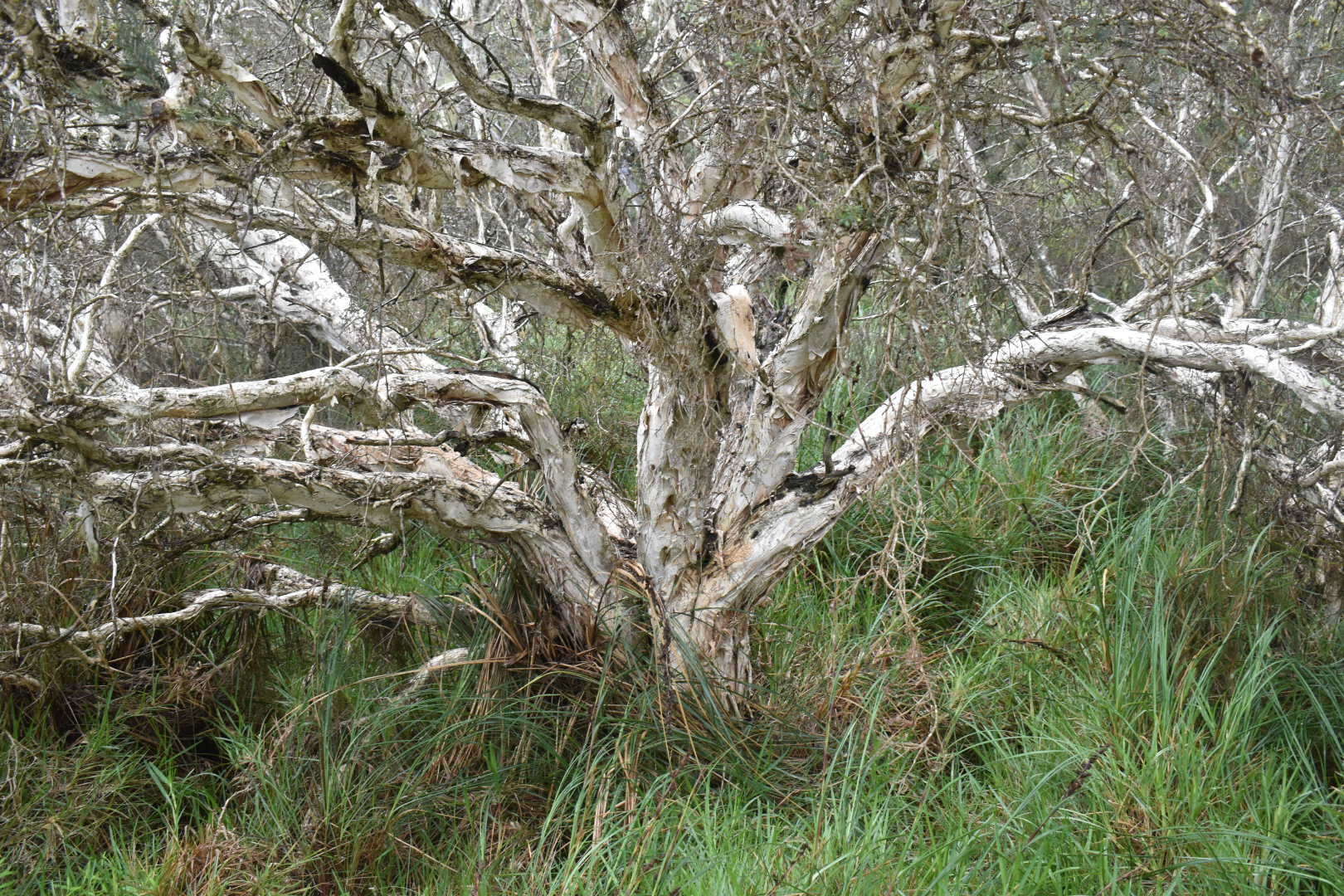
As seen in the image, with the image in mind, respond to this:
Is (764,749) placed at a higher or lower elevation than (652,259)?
lower

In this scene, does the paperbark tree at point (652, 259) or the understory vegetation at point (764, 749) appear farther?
the understory vegetation at point (764, 749)

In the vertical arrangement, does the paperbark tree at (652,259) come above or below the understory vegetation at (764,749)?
above

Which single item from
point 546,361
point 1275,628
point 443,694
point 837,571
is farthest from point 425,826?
point 1275,628

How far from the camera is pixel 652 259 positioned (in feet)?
9.86

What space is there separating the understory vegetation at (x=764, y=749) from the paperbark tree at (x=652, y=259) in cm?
31

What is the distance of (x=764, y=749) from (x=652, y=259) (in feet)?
4.82

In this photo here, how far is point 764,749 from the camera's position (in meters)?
3.27

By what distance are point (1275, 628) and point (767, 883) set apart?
178 centimetres

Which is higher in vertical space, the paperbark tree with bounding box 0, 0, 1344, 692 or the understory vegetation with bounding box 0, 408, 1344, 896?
the paperbark tree with bounding box 0, 0, 1344, 692

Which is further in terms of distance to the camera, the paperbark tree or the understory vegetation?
the understory vegetation

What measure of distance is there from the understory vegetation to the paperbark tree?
0.31 meters

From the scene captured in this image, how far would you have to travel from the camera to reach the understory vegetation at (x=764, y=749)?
281cm

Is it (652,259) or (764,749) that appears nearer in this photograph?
(652,259)

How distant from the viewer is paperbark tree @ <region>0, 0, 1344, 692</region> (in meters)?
2.43
